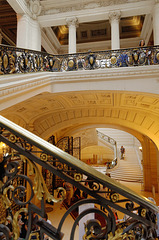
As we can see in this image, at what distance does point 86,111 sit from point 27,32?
18.9 feet

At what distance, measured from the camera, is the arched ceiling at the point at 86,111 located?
23.5 ft

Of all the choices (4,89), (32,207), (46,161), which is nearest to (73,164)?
(46,161)

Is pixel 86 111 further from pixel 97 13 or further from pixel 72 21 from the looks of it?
pixel 97 13

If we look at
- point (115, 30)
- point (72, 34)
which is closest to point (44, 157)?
point (115, 30)

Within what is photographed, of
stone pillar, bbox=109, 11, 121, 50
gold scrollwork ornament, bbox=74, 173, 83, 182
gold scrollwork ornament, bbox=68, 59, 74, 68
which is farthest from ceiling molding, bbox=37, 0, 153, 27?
gold scrollwork ornament, bbox=74, 173, 83, 182

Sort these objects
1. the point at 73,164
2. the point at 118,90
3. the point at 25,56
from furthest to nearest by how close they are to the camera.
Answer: the point at 118,90
the point at 25,56
the point at 73,164

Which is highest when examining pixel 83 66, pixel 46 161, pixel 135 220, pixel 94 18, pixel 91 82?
pixel 94 18

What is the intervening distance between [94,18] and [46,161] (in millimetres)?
11238

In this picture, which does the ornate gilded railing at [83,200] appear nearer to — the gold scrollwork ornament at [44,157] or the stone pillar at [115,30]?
the gold scrollwork ornament at [44,157]

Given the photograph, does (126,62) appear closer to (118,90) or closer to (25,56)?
(118,90)

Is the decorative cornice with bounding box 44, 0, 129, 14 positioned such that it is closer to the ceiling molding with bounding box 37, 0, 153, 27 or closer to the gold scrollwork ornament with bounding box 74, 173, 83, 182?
Result: the ceiling molding with bounding box 37, 0, 153, 27

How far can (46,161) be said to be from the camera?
41.3 inches

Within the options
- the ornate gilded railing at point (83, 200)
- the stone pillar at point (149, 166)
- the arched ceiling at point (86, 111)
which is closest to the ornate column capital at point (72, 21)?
the arched ceiling at point (86, 111)

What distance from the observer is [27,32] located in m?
10.1
